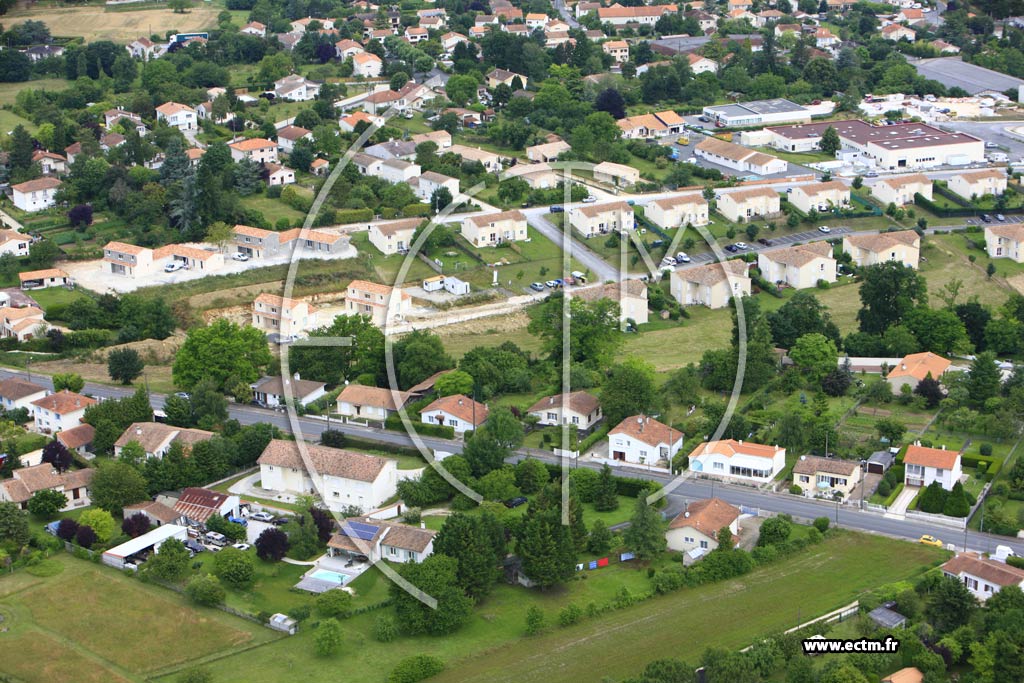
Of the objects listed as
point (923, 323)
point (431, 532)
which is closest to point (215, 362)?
point (431, 532)

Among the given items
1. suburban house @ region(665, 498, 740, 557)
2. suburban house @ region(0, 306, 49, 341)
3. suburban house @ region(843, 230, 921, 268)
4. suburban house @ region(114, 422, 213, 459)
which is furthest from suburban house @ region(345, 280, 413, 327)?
suburban house @ region(665, 498, 740, 557)

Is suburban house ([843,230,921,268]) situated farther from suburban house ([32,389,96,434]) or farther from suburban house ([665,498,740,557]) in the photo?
suburban house ([32,389,96,434])

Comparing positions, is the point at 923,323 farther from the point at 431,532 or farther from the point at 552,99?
the point at 552,99

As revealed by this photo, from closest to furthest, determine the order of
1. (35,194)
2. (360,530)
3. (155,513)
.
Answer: (360,530) < (155,513) < (35,194)

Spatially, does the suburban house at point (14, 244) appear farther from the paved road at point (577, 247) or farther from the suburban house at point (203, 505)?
the suburban house at point (203, 505)

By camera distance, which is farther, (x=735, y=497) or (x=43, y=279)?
(x=43, y=279)

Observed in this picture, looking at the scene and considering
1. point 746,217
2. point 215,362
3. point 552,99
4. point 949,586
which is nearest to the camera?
point 949,586

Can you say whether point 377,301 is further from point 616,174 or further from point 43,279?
point 616,174

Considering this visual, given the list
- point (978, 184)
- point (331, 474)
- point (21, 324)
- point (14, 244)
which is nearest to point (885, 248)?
point (978, 184)
